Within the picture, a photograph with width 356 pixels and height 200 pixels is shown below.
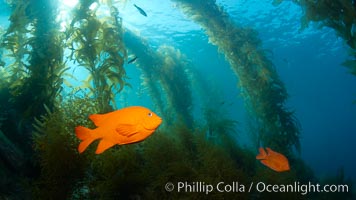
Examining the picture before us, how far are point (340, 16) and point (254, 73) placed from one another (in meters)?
4.41

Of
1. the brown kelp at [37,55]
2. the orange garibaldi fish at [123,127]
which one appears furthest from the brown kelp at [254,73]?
the orange garibaldi fish at [123,127]

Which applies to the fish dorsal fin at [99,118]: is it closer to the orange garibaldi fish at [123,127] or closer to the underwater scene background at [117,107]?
the orange garibaldi fish at [123,127]

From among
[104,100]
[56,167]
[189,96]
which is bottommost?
[56,167]

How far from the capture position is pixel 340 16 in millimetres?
5387

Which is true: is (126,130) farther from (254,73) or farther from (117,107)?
(254,73)

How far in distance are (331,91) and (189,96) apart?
5388 cm

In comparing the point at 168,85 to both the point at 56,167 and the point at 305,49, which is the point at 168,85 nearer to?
the point at 56,167

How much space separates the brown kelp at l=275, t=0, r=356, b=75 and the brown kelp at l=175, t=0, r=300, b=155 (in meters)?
3.82

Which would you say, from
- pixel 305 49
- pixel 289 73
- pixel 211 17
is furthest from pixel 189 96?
pixel 289 73

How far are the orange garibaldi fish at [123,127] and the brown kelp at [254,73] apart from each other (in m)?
7.98

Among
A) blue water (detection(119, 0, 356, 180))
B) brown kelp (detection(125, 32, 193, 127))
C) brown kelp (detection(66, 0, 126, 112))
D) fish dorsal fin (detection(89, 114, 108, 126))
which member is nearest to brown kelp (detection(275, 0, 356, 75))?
blue water (detection(119, 0, 356, 180))

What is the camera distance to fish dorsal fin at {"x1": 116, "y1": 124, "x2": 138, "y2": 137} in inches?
76.2

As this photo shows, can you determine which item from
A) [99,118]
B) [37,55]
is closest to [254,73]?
[37,55]

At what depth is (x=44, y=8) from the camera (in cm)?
646
